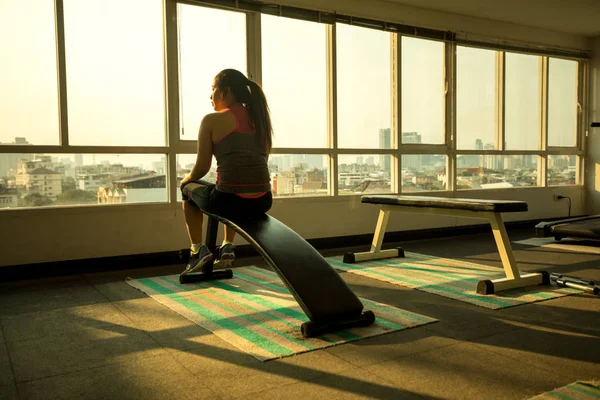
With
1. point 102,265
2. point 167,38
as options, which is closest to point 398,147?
point 167,38

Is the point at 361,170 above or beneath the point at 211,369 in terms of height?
above

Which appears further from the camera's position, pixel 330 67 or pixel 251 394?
pixel 330 67

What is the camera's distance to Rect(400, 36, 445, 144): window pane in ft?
18.5

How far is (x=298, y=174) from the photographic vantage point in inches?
196

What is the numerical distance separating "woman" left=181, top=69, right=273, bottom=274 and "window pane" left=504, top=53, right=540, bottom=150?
14.2ft

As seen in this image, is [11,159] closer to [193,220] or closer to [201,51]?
[193,220]

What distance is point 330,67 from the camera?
5117 mm

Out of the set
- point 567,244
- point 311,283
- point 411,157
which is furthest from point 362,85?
point 311,283

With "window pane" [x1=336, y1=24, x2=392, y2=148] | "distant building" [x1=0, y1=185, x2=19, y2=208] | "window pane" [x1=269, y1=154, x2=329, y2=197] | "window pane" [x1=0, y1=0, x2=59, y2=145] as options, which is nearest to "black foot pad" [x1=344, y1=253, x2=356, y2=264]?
"window pane" [x1=269, y1=154, x2=329, y2=197]

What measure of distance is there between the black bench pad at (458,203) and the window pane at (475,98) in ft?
7.22

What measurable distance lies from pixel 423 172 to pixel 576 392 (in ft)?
13.7

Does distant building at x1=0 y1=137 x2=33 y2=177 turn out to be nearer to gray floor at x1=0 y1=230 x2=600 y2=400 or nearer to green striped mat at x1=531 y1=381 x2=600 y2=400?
gray floor at x1=0 y1=230 x2=600 y2=400

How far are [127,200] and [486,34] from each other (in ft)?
14.4

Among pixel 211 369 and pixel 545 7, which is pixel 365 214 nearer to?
pixel 545 7
